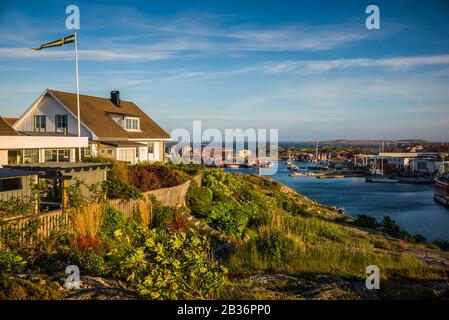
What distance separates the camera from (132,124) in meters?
36.2

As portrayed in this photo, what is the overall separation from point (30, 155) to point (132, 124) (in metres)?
Answer: 14.8

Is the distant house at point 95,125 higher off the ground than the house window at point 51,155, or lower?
higher

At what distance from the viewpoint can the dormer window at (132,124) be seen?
116ft

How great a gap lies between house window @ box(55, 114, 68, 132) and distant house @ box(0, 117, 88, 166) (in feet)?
22.9

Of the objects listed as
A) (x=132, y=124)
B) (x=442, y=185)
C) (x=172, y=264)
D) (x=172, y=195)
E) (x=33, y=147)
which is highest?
(x=132, y=124)

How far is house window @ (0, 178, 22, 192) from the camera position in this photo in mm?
13323

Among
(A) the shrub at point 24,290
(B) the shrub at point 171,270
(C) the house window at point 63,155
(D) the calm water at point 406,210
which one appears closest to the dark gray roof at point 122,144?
(C) the house window at point 63,155

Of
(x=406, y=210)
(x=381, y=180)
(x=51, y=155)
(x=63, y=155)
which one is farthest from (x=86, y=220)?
(x=381, y=180)

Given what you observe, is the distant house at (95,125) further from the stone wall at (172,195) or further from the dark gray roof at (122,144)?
the stone wall at (172,195)

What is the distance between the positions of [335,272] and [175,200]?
33.3 ft

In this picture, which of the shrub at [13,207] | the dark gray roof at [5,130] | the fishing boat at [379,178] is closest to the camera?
the shrub at [13,207]

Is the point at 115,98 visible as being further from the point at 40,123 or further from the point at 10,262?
the point at 10,262

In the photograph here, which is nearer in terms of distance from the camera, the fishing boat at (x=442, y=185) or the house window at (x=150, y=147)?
the house window at (x=150, y=147)
